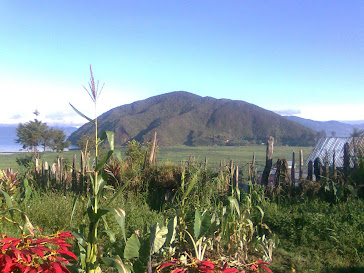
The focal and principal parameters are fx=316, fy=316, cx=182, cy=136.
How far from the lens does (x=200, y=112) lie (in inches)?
1845

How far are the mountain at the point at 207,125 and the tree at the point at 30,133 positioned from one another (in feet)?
24.9

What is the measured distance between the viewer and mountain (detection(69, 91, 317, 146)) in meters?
32.6

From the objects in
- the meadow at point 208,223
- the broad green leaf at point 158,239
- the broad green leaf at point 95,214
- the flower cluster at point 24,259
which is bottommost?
the meadow at point 208,223

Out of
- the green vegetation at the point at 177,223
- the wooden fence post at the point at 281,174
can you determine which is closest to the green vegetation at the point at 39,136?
the green vegetation at the point at 177,223

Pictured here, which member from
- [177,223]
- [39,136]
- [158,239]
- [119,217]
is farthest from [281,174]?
[39,136]

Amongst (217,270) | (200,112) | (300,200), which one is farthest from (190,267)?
(200,112)

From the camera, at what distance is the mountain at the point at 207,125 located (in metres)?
32.6

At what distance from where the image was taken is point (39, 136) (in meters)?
18.2

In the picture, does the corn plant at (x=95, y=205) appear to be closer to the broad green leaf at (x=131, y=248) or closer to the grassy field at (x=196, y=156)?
the broad green leaf at (x=131, y=248)

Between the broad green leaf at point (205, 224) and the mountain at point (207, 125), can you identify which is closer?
the broad green leaf at point (205, 224)

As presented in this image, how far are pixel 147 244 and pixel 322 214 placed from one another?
375cm

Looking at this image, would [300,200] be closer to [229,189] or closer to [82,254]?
[229,189]

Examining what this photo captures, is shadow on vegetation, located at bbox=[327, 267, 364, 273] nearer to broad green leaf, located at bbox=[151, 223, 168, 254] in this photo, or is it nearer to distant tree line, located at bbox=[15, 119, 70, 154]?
broad green leaf, located at bbox=[151, 223, 168, 254]

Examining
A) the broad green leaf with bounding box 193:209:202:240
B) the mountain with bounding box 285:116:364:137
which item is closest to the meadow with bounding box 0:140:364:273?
the broad green leaf with bounding box 193:209:202:240
